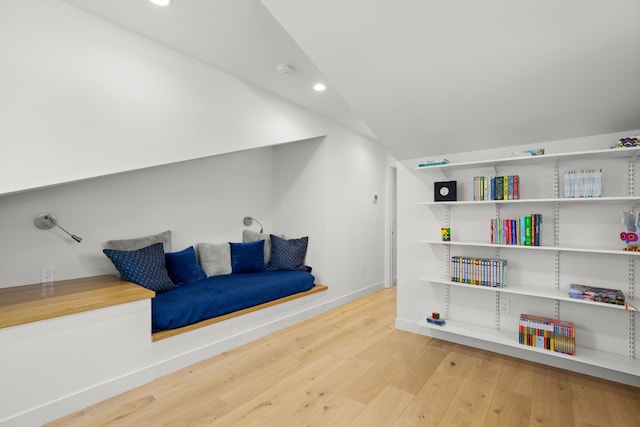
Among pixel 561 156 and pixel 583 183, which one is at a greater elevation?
pixel 561 156

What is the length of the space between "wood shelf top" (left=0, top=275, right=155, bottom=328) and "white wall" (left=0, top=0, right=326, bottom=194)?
27.3 inches

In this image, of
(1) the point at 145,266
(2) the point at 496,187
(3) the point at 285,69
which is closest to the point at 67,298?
(1) the point at 145,266

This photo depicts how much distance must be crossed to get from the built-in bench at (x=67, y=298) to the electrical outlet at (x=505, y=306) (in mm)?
2428

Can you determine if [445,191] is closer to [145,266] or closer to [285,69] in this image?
[285,69]

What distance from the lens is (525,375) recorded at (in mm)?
2348

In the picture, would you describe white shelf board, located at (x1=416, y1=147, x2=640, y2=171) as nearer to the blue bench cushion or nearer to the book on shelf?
the book on shelf

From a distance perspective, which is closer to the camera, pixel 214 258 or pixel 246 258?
pixel 214 258

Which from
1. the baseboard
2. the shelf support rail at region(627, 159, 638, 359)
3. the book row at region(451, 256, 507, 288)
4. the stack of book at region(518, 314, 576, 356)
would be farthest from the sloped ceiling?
the baseboard

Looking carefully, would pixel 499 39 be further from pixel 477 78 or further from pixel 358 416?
pixel 358 416

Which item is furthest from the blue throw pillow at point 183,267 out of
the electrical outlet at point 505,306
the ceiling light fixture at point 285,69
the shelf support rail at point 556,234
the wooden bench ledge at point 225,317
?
the shelf support rail at point 556,234

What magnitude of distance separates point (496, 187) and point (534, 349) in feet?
4.09

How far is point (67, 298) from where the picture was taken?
6.74 ft

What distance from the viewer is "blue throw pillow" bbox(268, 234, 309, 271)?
12.6 feet

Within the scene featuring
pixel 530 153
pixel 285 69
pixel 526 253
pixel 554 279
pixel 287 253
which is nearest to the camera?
pixel 530 153
